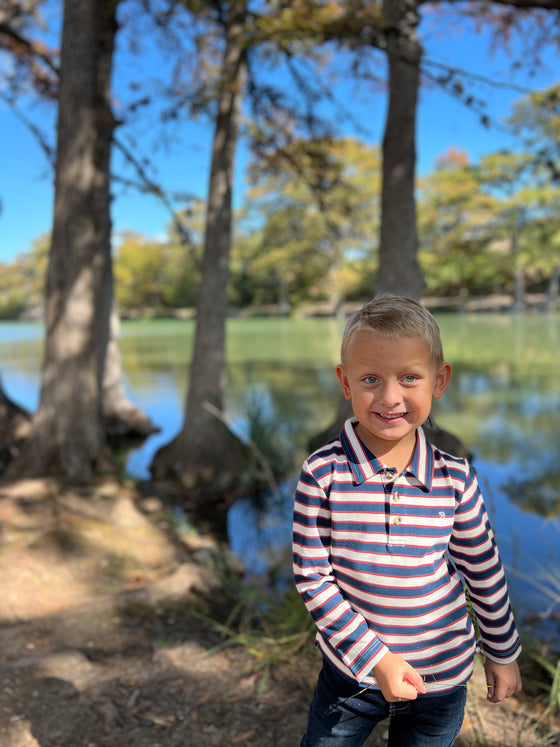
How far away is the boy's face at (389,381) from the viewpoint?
1200mm

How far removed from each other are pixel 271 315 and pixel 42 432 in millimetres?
45428

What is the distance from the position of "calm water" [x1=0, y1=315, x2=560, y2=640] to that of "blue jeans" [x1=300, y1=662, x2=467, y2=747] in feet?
4.16

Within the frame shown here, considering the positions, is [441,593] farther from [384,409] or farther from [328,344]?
[328,344]

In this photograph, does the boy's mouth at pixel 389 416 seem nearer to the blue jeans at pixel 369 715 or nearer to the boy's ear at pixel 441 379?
the boy's ear at pixel 441 379

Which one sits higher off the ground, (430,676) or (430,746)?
(430,676)

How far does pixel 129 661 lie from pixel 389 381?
2122 mm

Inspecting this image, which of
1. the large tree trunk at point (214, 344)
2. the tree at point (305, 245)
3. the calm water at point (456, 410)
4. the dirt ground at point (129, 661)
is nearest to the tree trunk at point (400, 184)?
the large tree trunk at point (214, 344)

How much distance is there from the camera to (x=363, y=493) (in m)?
1.22

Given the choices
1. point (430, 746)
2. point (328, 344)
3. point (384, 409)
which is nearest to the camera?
point (384, 409)

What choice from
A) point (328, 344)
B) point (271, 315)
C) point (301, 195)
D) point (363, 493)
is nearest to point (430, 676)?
point (363, 493)

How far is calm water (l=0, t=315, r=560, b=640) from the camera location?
Answer: 16.4 feet

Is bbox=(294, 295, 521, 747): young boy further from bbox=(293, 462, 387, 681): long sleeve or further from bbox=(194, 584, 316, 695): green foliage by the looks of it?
bbox=(194, 584, 316, 695): green foliage

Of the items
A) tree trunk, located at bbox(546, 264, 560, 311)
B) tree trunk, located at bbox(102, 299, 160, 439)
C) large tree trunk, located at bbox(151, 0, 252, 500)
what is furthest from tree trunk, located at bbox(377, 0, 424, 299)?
tree trunk, located at bbox(546, 264, 560, 311)

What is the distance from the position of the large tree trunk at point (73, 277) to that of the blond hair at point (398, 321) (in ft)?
15.2
